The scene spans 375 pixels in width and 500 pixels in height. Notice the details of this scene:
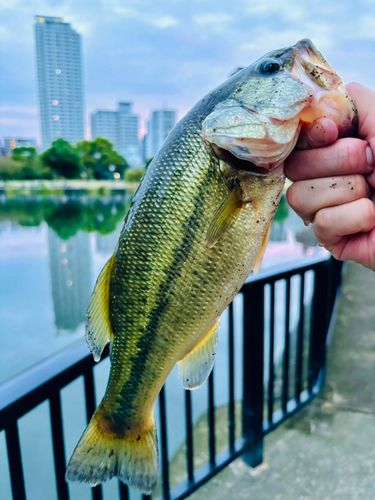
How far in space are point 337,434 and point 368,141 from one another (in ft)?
7.38

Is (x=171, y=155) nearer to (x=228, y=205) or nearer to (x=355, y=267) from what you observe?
(x=228, y=205)

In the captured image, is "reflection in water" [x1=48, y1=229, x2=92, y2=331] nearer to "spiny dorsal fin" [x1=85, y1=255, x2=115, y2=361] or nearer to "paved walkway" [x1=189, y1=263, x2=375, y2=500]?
"paved walkway" [x1=189, y1=263, x2=375, y2=500]

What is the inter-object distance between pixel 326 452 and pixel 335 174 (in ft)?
6.92

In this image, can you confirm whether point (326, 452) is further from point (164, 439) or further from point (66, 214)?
point (66, 214)

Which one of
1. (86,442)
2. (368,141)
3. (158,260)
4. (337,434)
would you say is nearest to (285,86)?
(368,141)

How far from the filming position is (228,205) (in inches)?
34.5

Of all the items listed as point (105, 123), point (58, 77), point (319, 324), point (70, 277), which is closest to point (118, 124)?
point (105, 123)

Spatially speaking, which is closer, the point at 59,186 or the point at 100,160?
the point at 59,186

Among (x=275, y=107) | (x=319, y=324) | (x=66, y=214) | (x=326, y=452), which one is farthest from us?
(x=66, y=214)

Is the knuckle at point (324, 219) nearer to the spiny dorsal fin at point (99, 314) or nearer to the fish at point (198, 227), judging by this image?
the fish at point (198, 227)

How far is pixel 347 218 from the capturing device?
924 millimetres

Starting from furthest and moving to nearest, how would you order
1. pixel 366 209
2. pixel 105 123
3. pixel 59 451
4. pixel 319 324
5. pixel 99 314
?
pixel 105 123, pixel 319 324, pixel 59 451, pixel 99 314, pixel 366 209

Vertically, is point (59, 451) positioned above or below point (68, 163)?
below

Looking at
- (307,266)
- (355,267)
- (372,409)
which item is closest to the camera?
(307,266)
